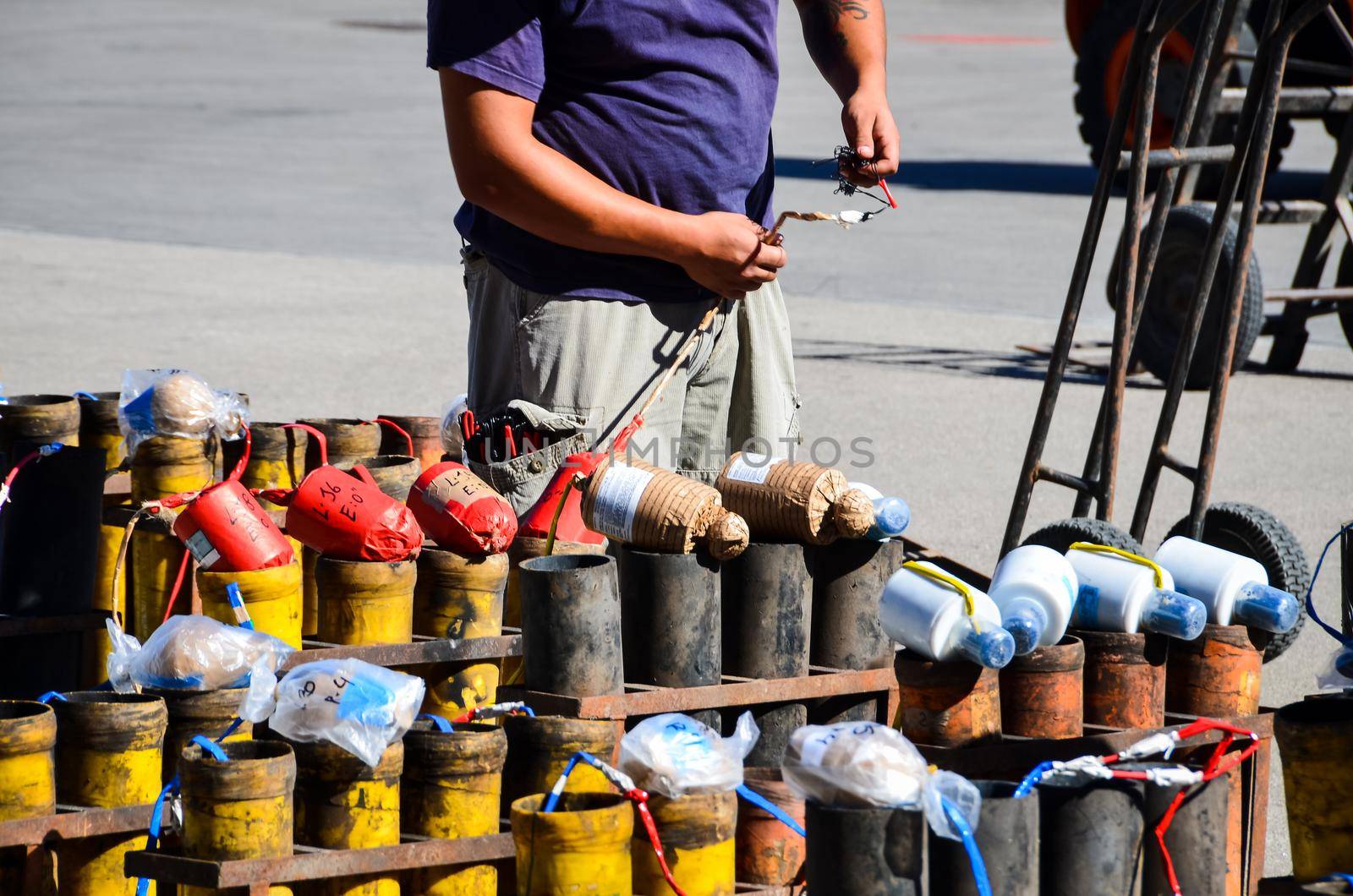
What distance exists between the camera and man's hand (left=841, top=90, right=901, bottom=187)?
13.5 ft

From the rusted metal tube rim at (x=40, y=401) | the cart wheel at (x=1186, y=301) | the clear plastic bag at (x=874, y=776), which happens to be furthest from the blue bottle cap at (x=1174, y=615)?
the cart wheel at (x=1186, y=301)

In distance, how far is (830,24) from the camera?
4.31 metres

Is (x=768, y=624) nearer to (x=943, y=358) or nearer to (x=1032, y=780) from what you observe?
(x=1032, y=780)

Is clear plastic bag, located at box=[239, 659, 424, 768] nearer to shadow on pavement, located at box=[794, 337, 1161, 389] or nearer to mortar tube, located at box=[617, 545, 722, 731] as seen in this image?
mortar tube, located at box=[617, 545, 722, 731]

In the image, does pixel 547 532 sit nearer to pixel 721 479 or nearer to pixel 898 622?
pixel 721 479

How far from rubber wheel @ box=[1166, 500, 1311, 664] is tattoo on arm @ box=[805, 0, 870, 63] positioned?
173cm

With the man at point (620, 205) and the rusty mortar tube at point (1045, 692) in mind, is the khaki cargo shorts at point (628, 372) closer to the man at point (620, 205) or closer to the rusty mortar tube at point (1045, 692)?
the man at point (620, 205)

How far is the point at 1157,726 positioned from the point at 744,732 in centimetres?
81

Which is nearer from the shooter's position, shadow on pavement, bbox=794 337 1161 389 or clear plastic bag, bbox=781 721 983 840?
clear plastic bag, bbox=781 721 983 840

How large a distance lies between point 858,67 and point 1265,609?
161 centimetres

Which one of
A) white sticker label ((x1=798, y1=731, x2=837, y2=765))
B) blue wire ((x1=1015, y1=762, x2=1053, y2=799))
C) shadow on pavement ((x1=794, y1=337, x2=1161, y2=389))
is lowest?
blue wire ((x1=1015, y1=762, x2=1053, y2=799))

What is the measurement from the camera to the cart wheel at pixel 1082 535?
4.73 m

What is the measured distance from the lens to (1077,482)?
5352 mm

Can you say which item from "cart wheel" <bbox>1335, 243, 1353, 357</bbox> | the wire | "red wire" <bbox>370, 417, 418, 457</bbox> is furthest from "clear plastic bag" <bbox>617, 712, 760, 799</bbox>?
"cart wheel" <bbox>1335, 243, 1353, 357</bbox>
